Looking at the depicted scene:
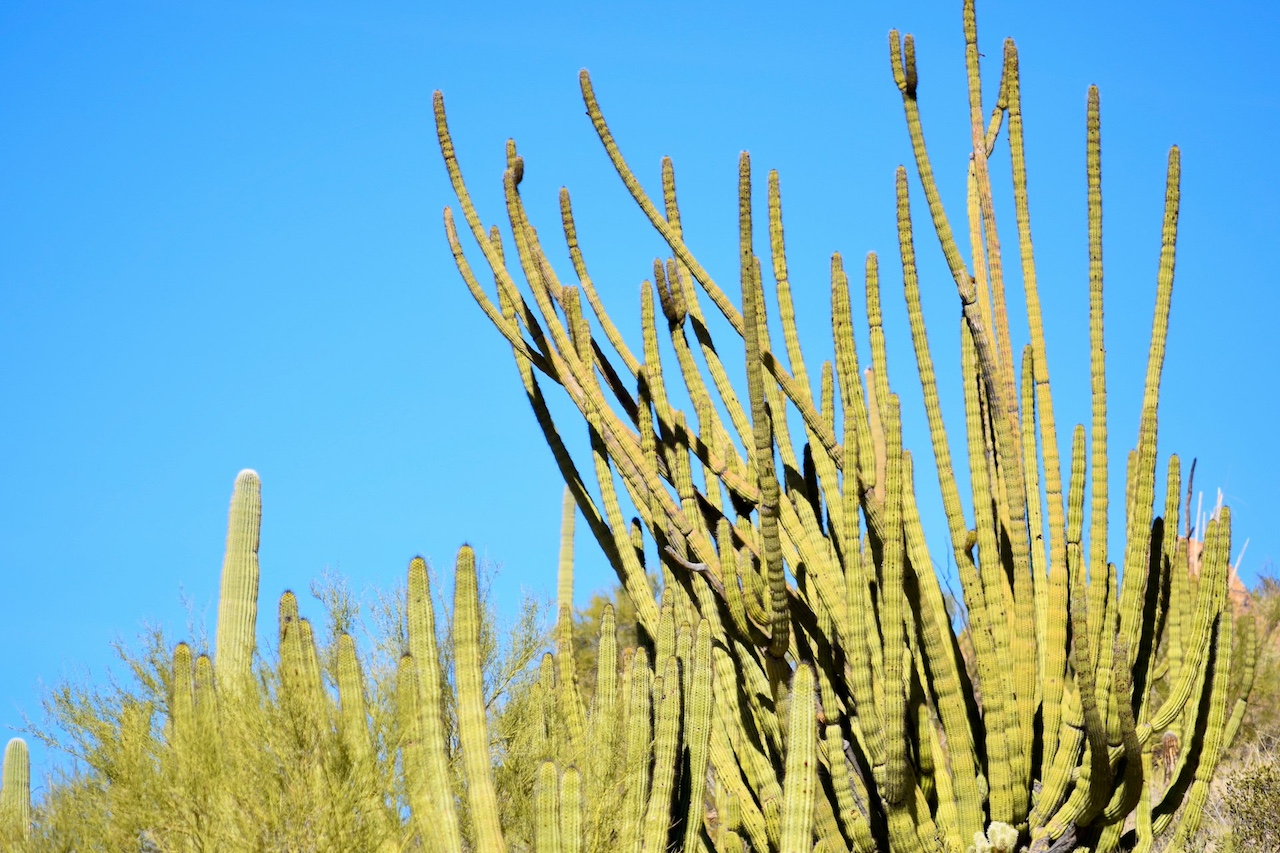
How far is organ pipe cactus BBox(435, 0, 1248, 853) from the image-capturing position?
4988 mm

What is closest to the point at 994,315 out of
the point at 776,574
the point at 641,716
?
the point at 776,574

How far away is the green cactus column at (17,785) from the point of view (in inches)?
335

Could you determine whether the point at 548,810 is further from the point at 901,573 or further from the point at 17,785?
the point at 17,785

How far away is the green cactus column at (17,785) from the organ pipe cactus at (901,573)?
4.82 meters

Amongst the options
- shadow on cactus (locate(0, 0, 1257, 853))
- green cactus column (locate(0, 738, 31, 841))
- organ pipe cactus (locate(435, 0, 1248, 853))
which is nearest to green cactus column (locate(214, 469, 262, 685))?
green cactus column (locate(0, 738, 31, 841))

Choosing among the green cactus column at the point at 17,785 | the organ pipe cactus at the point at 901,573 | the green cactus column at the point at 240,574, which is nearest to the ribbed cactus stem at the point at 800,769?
the organ pipe cactus at the point at 901,573

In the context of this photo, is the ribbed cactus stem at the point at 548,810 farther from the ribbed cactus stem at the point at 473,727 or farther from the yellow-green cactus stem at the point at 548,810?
the ribbed cactus stem at the point at 473,727

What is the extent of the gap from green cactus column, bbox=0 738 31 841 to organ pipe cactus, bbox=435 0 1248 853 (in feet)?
15.8

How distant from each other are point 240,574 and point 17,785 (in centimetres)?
202

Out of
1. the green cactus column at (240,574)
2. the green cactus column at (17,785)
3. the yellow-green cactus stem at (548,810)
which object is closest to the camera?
the yellow-green cactus stem at (548,810)

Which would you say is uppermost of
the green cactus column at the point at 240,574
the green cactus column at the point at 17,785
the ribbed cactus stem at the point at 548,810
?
the green cactus column at the point at 240,574

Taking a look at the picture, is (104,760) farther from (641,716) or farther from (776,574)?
(776,574)

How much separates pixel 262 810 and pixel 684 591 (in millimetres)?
1972

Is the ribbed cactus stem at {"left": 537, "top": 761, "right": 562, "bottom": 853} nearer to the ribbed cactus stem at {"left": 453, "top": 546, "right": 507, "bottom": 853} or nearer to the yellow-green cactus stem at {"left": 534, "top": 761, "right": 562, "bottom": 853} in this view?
the yellow-green cactus stem at {"left": 534, "top": 761, "right": 562, "bottom": 853}
